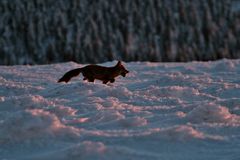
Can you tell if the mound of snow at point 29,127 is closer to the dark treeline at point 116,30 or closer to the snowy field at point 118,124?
the snowy field at point 118,124

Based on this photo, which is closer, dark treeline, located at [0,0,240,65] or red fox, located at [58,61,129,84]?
red fox, located at [58,61,129,84]

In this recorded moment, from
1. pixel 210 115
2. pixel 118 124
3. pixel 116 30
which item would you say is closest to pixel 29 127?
pixel 118 124

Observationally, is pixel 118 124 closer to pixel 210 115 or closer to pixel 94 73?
pixel 210 115

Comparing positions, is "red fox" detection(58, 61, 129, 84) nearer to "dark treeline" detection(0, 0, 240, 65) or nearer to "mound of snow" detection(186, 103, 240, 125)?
"mound of snow" detection(186, 103, 240, 125)

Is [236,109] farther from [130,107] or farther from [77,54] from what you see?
[77,54]

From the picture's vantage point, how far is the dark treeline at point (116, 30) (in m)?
23.8

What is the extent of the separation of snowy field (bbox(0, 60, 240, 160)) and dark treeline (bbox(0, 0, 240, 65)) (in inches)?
580

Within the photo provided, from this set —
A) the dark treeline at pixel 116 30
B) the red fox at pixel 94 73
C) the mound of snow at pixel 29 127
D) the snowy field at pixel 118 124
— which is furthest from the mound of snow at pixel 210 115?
the dark treeline at pixel 116 30

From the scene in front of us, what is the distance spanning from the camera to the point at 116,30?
80.7 ft

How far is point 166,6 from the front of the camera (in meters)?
25.1

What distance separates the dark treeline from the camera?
78.1ft

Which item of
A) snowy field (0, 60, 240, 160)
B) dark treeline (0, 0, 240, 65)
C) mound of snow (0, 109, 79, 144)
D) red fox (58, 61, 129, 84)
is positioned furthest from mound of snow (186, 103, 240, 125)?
dark treeline (0, 0, 240, 65)

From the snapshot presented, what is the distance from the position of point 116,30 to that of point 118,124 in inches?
733

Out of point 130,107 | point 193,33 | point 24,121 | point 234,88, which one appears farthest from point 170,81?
point 193,33
